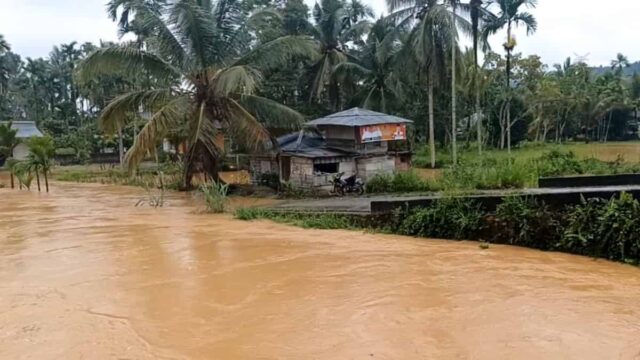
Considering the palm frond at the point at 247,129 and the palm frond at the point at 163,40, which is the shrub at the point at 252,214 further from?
the palm frond at the point at 163,40

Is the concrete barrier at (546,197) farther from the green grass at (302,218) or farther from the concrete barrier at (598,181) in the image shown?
the concrete barrier at (598,181)

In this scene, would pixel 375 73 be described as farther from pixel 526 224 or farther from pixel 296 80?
pixel 526 224

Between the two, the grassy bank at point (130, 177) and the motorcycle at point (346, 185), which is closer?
the motorcycle at point (346, 185)

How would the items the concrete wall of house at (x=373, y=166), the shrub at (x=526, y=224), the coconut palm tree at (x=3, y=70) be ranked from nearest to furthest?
the shrub at (x=526, y=224) → the concrete wall of house at (x=373, y=166) → the coconut palm tree at (x=3, y=70)

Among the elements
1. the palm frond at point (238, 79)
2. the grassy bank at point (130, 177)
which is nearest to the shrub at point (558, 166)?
the palm frond at point (238, 79)

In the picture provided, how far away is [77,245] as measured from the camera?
1176 cm

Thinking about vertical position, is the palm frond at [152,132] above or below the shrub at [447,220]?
above

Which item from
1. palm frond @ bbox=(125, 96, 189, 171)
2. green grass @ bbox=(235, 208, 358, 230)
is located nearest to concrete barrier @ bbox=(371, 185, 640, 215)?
green grass @ bbox=(235, 208, 358, 230)

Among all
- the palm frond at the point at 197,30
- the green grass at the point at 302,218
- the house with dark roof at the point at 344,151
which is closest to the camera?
the green grass at the point at 302,218

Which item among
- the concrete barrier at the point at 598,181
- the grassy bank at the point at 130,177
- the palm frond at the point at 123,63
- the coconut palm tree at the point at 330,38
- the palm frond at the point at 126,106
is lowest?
the concrete barrier at the point at 598,181

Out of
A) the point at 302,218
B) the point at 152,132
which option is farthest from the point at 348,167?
the point at 152,132

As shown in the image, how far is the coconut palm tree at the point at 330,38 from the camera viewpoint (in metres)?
Result: 29.7

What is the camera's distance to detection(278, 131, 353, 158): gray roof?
62.1 ft

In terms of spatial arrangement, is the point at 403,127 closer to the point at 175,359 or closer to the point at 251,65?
the point at 251,65
